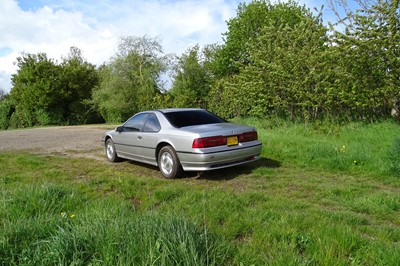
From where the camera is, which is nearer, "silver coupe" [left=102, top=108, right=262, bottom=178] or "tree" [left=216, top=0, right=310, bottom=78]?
"silver coupe" [left=102, top=108, right=262, bottom=178]

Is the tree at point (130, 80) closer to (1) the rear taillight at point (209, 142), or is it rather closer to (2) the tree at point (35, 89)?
(2) the tree at point (35, 89)

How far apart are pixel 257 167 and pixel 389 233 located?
3393mm

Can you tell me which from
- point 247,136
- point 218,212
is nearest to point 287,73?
point 247,136

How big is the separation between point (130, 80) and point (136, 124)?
2205cm

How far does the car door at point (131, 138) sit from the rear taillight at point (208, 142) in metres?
1.78

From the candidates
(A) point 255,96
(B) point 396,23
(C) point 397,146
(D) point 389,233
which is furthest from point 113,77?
(D) point 389,233

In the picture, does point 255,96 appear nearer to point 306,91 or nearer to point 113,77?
point 306,91

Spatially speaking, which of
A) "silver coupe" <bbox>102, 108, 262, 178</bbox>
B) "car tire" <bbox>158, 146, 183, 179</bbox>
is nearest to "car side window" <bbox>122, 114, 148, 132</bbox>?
"silver coupe" <bbox>102, 108, 262, 178</bbox>

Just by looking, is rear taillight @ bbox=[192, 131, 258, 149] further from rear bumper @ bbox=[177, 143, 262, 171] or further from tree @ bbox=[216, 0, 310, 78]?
tree @ bbox=[216, 0, 310, 78]

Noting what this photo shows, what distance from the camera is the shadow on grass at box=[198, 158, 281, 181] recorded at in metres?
5.94

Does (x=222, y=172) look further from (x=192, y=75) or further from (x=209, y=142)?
(x=192, y=75)

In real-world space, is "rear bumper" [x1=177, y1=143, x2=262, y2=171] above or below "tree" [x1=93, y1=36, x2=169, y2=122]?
below

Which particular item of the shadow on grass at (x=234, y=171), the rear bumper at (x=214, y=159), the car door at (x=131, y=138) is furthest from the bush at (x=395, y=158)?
the car door at (x=131, y=138)

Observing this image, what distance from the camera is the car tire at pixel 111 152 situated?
25.5ft
